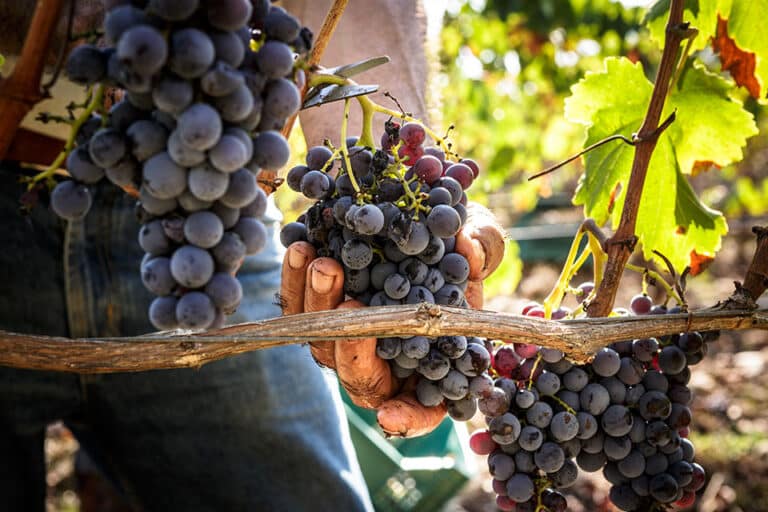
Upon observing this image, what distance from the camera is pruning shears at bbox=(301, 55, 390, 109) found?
765 mm

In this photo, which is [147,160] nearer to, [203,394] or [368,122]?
[368,122]

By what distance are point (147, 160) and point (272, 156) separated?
0.11 m

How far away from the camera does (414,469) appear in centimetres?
232

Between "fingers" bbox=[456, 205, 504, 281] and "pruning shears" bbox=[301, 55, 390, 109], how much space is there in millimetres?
261

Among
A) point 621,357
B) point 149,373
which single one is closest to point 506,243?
point 621,357

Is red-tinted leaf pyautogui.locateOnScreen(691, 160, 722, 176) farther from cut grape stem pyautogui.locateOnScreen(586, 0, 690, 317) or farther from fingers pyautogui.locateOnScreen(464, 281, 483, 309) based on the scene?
fingers pyautogui.locateOnScreen(464, 281, 483, 309)

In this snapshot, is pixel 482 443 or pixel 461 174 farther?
pixel 482 443

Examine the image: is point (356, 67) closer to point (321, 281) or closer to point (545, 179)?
point (321, 281)

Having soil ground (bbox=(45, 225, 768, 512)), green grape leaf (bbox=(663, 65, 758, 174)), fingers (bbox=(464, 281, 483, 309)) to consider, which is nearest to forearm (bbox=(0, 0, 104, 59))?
fingers (bbox=(464, 281, 483, 309))

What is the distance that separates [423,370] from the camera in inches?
35.9

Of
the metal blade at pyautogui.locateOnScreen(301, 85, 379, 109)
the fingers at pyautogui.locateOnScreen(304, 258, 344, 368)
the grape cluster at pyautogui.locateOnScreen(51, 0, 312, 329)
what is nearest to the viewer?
the grape cluster at pyautogui.locateOnScreen(51, 0, 312, 329)

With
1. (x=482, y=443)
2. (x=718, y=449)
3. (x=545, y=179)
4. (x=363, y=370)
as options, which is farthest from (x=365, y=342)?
(x=545, y=179)

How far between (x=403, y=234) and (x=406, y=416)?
10.5 inches

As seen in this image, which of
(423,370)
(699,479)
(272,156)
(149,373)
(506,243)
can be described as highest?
(272,156)
